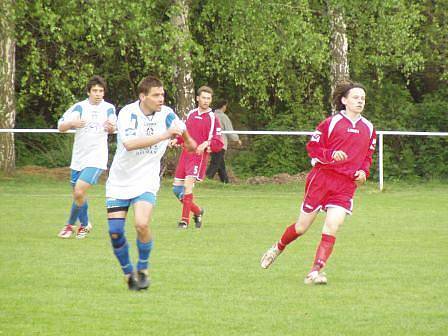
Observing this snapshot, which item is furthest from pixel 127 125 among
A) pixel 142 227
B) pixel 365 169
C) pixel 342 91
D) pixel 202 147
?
pixel 202 147

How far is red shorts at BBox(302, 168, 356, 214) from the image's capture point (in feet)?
34.4

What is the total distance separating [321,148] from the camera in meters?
10.4

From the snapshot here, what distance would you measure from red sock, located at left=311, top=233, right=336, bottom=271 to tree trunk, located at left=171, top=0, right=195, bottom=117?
47.2 feet

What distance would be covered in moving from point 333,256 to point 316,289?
262cm

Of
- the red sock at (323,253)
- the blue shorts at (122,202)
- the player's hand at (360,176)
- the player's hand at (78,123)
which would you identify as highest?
the player's hand at (78,123)

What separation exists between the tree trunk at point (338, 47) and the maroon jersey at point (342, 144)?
16.1 m

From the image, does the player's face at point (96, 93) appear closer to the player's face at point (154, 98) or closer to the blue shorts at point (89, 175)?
the blue shorts at point (89, 175)

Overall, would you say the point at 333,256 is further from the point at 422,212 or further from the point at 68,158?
the point at 68,158

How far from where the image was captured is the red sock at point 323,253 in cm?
1026

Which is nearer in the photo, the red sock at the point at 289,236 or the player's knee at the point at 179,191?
the red sock at the point at 289,236

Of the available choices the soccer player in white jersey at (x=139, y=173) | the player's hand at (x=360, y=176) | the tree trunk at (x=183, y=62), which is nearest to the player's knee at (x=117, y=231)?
the soccer player in white jersey at (x=139, y=173)

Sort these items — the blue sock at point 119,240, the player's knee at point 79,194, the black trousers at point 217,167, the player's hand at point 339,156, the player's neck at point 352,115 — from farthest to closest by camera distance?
the black trousers at point 217,167
the player's knee at point 79,194
the player's neck at point 352,115
the player's hand at point 339,156
the blue sock at point 119,240

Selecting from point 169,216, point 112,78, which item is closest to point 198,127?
point 169,216

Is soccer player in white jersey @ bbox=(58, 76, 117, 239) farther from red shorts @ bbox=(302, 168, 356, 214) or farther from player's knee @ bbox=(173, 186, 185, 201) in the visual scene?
red shorts @ bbox=(302, 168, 356, 214)
